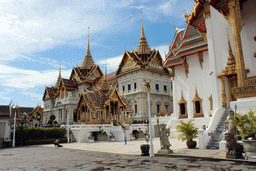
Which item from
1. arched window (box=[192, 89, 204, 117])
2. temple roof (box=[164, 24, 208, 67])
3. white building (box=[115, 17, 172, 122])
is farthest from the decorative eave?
white building (box=[115, 17, 172, 122])

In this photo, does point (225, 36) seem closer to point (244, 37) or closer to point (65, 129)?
point (244, 37)

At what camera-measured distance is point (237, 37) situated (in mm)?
9883

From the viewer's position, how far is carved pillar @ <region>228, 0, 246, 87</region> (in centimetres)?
963

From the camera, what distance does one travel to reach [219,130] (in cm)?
1215

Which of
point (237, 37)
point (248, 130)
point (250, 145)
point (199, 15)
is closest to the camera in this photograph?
point (250, 145)

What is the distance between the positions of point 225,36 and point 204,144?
20.6 ft

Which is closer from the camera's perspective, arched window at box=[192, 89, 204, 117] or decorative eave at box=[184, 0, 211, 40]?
decorative eave at box=[184, 0, 211, 40]

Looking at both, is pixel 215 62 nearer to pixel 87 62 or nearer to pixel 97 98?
pixel 97 98

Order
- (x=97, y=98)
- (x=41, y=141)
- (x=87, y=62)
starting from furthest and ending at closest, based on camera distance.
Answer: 1. (x=87, y=62)
2. (x=97, y=98)
3. (x=41, y=141)

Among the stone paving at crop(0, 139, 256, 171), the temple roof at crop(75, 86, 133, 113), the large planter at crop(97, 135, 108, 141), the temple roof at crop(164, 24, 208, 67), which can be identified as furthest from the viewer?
the temple roof at crop(75, 86, 133, 113)

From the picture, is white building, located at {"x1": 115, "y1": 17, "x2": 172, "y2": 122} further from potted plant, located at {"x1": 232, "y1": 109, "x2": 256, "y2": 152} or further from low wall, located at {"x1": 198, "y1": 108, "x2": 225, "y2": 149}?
potted plant, located at {"x1": 232, "y1": 109, "x2": 256, "y2": 152}

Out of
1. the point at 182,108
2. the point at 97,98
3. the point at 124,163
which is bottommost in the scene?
the point at 124,163

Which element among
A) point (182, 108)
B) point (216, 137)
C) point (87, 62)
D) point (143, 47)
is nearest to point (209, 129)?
point (216, 137)

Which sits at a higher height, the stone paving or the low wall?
the low wall
